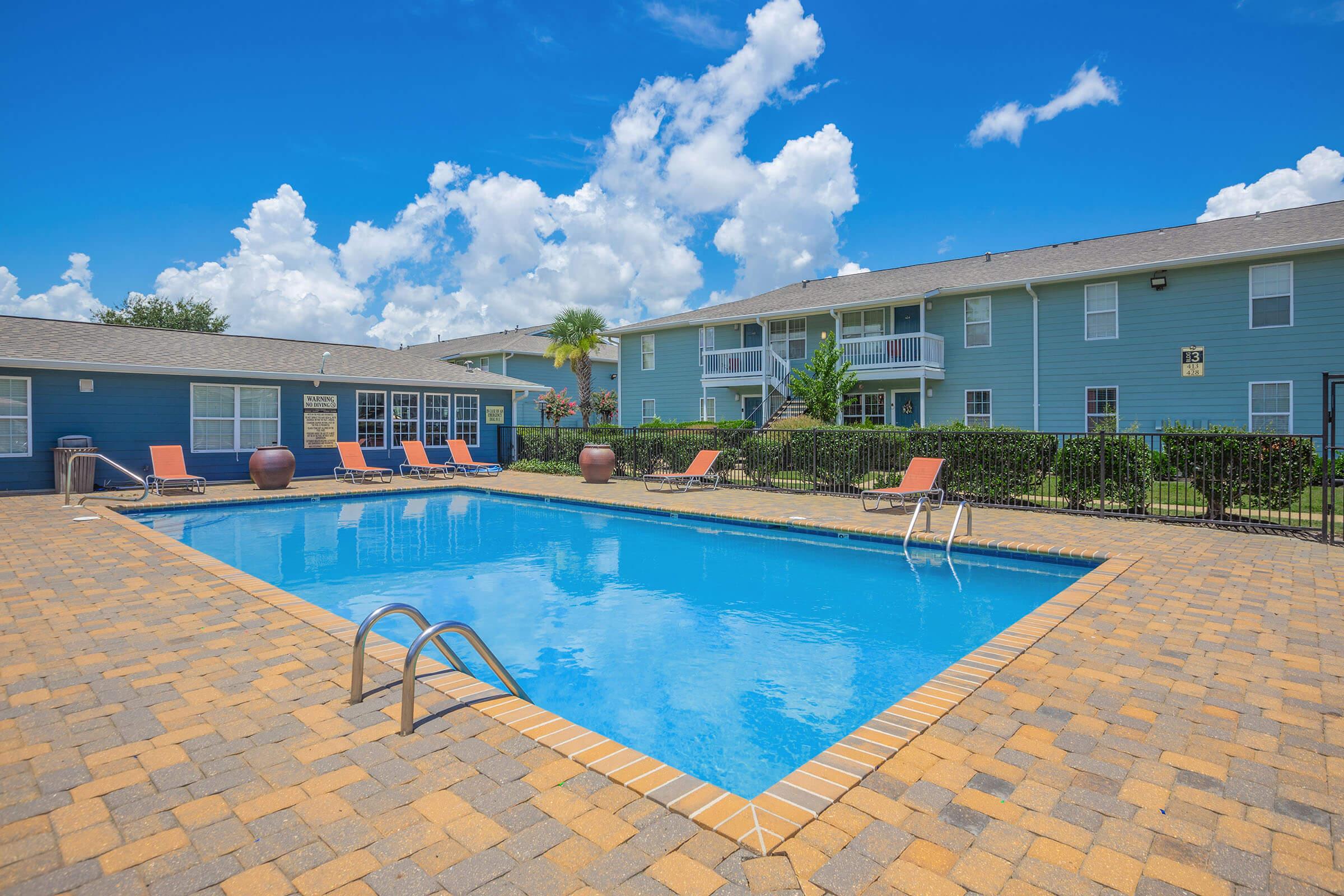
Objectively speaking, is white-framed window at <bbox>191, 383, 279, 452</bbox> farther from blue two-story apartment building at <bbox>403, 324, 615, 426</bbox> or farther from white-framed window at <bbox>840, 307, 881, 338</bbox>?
white-framed window at <bbox>840, 307, 881, 338</bbox>

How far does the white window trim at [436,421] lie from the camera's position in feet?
63.8

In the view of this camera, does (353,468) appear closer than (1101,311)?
Yes

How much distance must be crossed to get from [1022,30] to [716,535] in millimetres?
12735

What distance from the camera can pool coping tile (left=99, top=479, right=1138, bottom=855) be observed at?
2.28 metres

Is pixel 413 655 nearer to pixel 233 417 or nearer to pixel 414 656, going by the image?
pixel 414 656

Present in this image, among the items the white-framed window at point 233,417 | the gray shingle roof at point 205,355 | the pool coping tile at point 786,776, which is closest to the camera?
the pool coping tile at point 786,776

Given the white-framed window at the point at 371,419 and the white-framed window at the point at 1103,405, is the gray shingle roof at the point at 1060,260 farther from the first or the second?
the white-framed window at the point at 371,419

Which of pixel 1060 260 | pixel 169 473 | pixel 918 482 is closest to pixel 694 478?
pixel 918 482

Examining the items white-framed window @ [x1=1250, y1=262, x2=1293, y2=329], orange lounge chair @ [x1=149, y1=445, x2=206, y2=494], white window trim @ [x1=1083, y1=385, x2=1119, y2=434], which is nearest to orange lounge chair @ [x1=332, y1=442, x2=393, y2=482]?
orange lounge chair @ [x1=149, y1=445, x2=206, y2=494]

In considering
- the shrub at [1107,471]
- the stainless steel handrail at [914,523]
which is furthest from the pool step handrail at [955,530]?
the shrub at [1107,471]

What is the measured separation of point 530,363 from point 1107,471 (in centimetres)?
2569

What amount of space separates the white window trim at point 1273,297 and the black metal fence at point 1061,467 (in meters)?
3.77

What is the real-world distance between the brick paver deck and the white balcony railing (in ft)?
48.1

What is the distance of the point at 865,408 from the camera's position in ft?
68.5
